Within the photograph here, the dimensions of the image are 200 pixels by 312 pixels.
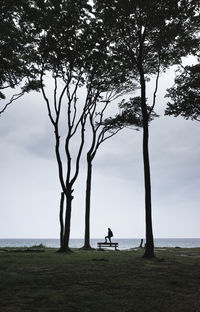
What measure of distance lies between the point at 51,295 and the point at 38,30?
19.2 metres

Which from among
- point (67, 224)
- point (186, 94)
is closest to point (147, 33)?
point (186, 94)

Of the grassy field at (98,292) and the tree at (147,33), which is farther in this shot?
the tree at (147,33)

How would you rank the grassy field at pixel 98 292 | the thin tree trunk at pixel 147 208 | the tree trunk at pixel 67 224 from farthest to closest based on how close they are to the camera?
the tree trunk at pixel 67 224
the thin tree trunk at pixel 147 208
the grassy field at pixel 98 292

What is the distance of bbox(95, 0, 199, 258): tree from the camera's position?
738 inches

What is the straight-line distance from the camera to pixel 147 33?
2016 cm

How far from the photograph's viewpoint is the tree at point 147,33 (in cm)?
1875

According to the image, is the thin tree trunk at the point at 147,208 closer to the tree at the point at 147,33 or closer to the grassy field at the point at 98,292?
the tree at the point at 147,33

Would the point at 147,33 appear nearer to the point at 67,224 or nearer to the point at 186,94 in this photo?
the point at 186,94

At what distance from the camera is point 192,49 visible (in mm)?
22125

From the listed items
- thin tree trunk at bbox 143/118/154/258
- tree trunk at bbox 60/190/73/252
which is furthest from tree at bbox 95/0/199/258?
tree trunk at bbox 60/190/73/252

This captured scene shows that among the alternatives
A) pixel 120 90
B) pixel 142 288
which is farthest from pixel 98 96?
pixel 142 288

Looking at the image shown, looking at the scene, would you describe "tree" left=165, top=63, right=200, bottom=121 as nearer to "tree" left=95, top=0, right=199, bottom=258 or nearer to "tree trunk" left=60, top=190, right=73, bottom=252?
"tree" left=95, top=0, right=199, bottom=258

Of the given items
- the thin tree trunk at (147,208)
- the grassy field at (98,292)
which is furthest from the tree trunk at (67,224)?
the grassy field at (98,292)

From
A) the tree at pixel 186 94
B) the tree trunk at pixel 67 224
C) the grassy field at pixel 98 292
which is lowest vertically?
the grassy field at pixel 98 292
